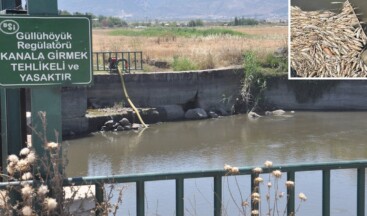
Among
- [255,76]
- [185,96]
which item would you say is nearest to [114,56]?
[185,96]

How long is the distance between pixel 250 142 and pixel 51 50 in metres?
16.5

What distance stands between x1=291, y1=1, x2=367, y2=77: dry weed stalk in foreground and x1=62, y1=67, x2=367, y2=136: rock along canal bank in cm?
1571

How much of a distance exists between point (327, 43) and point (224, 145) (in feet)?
47.3

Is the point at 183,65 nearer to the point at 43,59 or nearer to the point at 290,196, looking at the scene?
the point at 290,196

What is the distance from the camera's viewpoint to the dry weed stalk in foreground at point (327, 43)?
→ 4.73 m

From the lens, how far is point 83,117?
20656 millimetres

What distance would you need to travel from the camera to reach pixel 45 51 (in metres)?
3.32

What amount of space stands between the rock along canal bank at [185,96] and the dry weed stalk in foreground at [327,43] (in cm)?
1571

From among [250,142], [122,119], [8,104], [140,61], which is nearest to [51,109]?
[8,104]

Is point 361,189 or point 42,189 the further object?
point 361,189

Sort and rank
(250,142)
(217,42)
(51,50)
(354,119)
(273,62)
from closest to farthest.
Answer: (51,50)
(250,142)
(354,119)
(273,62)
(217,42)

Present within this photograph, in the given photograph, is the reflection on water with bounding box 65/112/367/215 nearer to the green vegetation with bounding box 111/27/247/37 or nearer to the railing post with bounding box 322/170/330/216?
the railing post with bounding box 322/170/330/216

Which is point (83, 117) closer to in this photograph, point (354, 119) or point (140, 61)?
point (140, 61)

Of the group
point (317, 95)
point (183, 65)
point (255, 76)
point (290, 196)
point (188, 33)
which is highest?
point (188, 33)
